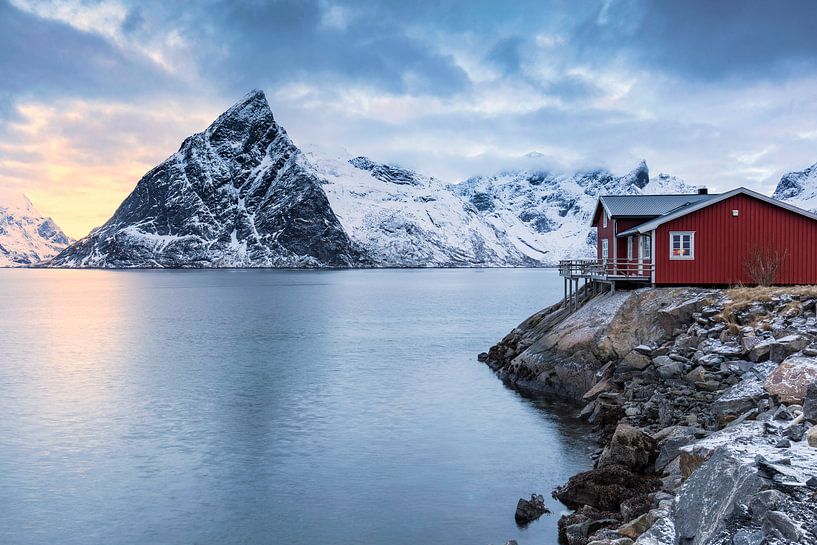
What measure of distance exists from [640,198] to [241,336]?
3895 cm

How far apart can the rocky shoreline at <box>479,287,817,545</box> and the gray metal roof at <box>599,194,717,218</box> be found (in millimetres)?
8463

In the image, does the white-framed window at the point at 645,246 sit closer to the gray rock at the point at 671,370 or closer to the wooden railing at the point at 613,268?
the wooden railing at the point at 613,268

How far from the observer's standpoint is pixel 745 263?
1505 inches

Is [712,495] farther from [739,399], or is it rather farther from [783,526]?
[739,399]

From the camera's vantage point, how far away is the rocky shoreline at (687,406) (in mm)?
11594

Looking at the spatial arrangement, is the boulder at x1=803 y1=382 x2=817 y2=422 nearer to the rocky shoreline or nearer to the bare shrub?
the rocky shoreline

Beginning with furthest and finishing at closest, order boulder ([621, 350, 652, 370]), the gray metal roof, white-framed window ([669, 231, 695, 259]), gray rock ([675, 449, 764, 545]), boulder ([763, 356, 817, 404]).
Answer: the gray metal roof, white-framed window ([669, 231, 695, 259]), boulder ([621, 350, 652, 370]), boulder ([763, 356, 817, 404]), gray rock ([675, 449, 764, 545])

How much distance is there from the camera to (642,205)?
4759 centimetres

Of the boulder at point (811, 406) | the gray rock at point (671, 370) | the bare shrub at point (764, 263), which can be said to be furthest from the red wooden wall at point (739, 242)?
the boulder at point (811, 406)

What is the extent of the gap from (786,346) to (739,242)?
14.7m

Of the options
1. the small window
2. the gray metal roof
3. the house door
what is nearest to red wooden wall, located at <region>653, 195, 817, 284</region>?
the house door

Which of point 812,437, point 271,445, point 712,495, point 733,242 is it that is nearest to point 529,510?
point 712,495

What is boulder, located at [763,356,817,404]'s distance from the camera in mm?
20281

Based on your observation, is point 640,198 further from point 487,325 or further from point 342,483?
point 342,483
